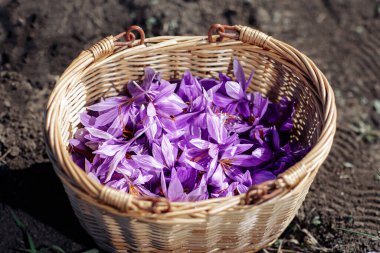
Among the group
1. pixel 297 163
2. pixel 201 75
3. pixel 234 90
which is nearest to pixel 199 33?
pixel 201 75

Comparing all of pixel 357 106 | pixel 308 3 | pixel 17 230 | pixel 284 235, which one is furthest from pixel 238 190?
pixel 308 3

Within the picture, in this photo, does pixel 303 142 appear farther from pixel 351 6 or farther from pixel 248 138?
pixel 351 6

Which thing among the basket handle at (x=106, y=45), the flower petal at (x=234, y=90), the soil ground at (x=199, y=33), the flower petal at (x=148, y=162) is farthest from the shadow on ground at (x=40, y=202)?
the flower petal at (x=234, y=90)

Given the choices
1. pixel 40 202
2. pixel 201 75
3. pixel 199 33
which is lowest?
pixel 40 202

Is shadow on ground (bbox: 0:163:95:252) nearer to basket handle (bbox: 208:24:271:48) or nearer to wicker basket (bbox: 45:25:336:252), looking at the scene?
wicker basket (bbox: 45:25:336:252)

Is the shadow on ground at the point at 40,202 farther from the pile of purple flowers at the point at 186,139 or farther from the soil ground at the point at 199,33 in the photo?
the pile of purple flowers at the point at 186,139

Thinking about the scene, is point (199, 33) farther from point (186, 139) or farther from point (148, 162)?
point (148, 162)
